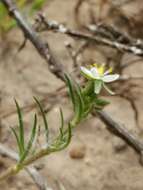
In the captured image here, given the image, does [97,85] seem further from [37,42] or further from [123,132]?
[37,42]

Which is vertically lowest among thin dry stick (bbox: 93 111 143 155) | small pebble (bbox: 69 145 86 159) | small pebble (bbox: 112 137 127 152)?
small pebble (bbox: 112 137 127 152)

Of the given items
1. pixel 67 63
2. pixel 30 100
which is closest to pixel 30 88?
pixel 30 100

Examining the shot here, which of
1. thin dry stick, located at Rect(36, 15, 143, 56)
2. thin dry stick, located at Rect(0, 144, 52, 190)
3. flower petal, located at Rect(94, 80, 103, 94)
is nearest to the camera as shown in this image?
flower petal, located at Rect(94, 80, 103, 94)

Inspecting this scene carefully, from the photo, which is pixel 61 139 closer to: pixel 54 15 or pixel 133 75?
pixel 133 75

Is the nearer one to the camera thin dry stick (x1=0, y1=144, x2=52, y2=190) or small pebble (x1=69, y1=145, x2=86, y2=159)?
thin dry stick (x1=0, y1=144, x2=52, y2=190)

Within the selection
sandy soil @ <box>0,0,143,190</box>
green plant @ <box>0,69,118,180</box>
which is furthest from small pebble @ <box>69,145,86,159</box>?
green plant @ <box>0,69,118,180</box>

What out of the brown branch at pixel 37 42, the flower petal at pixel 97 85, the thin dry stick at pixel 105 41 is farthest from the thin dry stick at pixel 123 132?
the flower petal at pixel 97 85

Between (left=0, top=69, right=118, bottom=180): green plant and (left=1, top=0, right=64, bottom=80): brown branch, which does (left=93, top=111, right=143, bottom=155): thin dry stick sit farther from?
(left=0, top=69, right=118, bottom=180): green plant
